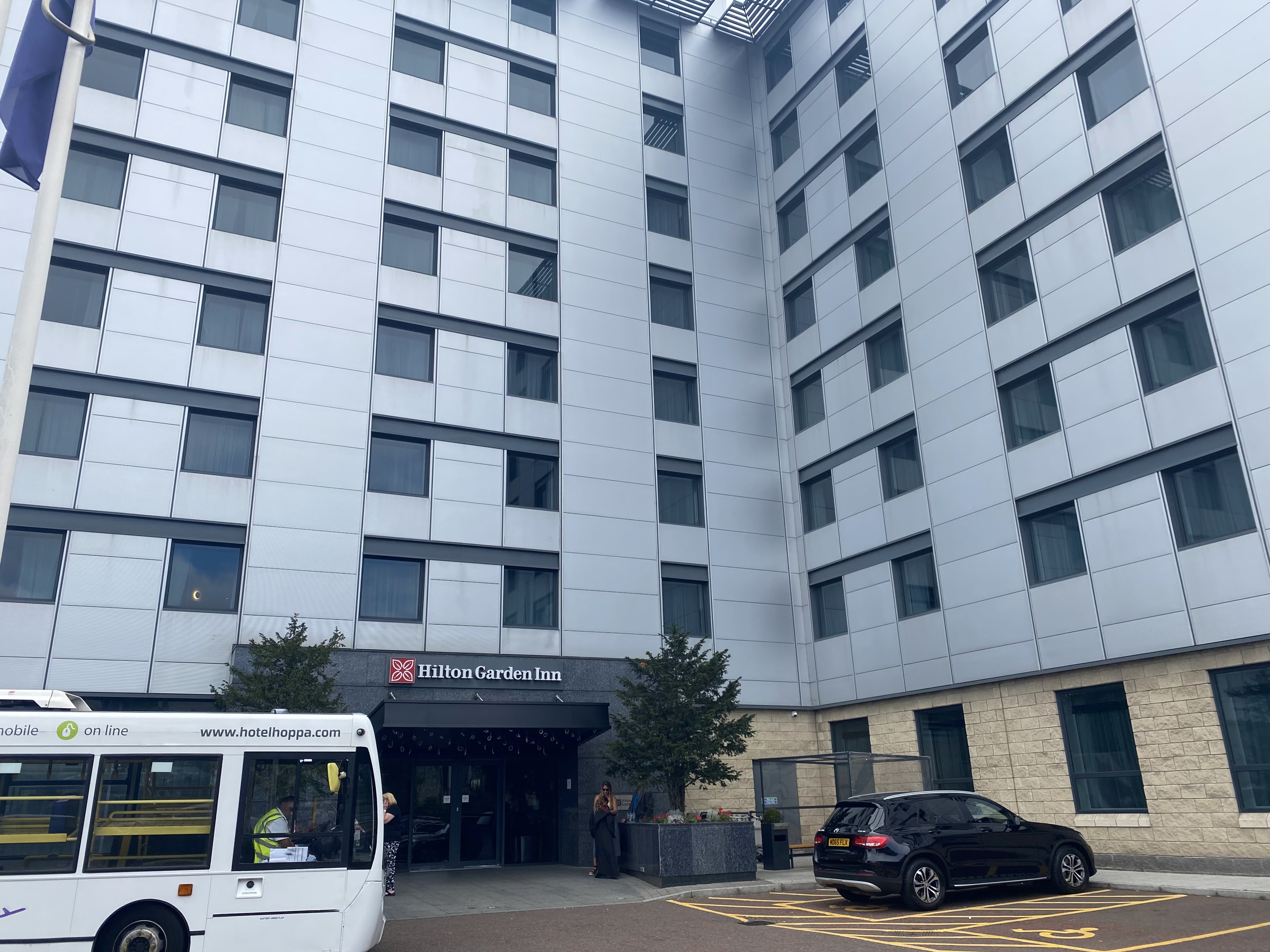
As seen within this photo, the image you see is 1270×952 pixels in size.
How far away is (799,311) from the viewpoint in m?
31.4

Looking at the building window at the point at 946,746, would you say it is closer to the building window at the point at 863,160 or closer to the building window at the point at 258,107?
the building window at the point at 863,160

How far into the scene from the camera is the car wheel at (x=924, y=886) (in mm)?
14242

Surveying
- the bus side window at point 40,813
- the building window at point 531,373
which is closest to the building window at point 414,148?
the building window at point 531,373

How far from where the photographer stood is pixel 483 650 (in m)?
24.0

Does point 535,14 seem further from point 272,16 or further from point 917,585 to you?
point 917,585

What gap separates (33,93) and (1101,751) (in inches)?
838

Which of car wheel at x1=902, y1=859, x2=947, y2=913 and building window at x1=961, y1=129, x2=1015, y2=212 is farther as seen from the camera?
building window at x1=961, y1=129, x2=1015, y2=212

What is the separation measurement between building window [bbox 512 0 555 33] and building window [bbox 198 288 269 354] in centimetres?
1364

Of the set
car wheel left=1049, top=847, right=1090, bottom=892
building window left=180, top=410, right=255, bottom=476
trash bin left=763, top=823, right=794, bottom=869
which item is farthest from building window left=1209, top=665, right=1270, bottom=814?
building window left=180, top=410, right=255, bottom=476

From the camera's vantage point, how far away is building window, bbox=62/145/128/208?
23.1m

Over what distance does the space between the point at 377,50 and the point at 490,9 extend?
4.49 m

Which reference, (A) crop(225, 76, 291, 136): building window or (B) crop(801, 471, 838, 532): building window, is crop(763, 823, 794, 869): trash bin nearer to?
(B) crop(801, 471, 838, 532): building window

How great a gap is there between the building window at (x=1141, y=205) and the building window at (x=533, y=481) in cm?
1493

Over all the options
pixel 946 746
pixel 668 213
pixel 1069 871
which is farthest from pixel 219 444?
pixel 1069 871
